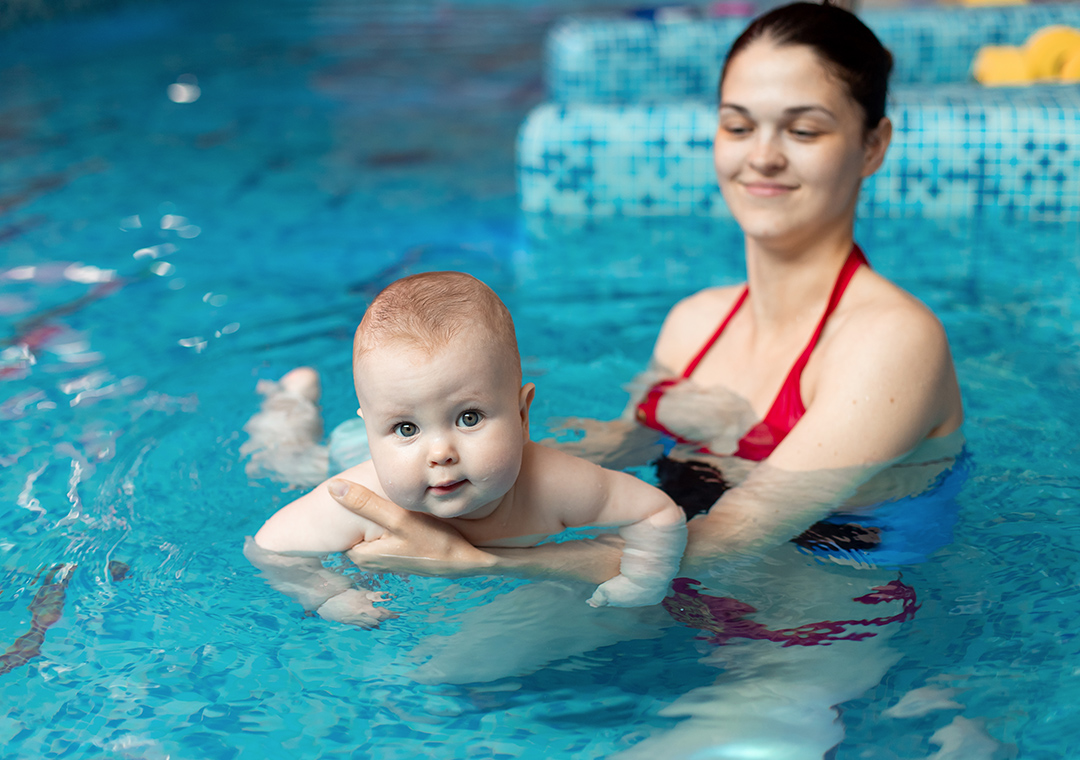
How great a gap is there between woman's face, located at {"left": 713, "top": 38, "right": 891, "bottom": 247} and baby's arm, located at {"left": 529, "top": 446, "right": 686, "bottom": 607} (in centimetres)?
84

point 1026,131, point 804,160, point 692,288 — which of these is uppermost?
point 804,160

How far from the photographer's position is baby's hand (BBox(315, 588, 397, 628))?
7.64ft

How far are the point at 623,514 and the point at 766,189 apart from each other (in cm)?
97

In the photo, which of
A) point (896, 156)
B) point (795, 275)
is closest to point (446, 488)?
point (795, 275)

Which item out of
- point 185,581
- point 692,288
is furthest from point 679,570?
point 692,288

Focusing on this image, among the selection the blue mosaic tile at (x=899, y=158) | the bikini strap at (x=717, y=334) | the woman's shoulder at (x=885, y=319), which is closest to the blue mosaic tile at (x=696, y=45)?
the blue mosaic tile at (x=899, y=158)

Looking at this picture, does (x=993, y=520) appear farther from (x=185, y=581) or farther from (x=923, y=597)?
(x=185, y=581)

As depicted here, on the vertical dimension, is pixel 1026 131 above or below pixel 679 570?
above

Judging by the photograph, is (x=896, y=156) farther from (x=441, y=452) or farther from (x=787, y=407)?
(x=441, y=452)

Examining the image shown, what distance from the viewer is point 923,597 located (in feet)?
8.10

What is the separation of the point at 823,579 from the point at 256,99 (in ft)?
24.6

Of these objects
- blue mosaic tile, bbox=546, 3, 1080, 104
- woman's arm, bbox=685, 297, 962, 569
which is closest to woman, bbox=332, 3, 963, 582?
woman's arm, bbox=685, 297, 962, 569

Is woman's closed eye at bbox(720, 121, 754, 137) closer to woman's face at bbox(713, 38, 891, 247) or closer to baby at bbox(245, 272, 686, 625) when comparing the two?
woman's face at bbox(713, 38, 891, 247)

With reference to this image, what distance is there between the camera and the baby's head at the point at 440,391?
1.97m
